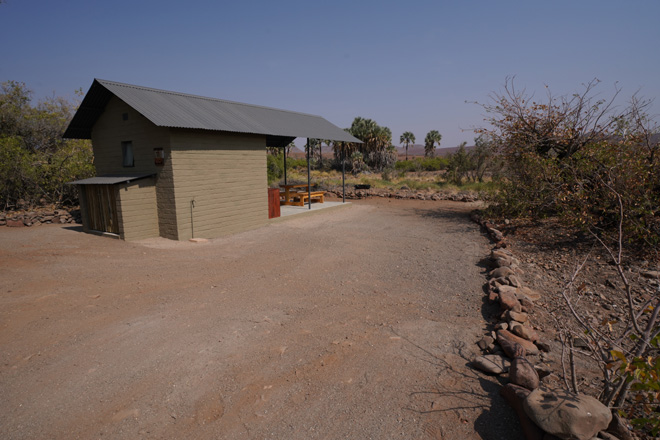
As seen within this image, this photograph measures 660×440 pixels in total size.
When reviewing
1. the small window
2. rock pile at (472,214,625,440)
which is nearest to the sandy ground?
rock pile at (472,214,625,440)

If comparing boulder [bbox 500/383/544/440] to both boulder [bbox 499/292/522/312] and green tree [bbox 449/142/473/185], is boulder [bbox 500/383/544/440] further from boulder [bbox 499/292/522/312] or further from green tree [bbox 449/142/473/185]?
green tree [bbox 449/142/473/185]

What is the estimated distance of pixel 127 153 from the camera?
1098cm

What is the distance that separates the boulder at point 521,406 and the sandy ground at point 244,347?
0.30ft

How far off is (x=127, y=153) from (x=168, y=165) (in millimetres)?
2261

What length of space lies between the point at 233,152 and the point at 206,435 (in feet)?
31.3

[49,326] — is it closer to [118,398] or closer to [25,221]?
[118,398]

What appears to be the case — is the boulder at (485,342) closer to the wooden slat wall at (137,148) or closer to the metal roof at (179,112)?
the wooden slat wall at (137,148)

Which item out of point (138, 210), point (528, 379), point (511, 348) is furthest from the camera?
point (138, 210)

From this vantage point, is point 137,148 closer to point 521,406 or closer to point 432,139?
point 521,406

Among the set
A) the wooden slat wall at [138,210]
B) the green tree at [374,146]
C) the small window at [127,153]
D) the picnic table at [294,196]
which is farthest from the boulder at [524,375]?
the green tree at [374,146]

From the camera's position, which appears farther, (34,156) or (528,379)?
(34,156)

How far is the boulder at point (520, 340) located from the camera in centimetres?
372

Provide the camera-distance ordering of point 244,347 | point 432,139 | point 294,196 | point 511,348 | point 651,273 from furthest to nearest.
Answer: point 432,139, point 294,196, point 651,273, point 244,347, point 511,348

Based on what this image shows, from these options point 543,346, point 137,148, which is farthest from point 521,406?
point 137,148
